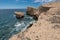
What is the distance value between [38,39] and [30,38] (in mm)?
293

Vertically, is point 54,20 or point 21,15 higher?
point 54,20

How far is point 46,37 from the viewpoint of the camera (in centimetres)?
525

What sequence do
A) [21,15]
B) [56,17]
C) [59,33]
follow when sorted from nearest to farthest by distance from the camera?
[59,33]
[56,17]
[21,15]

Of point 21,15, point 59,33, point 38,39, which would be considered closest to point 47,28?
point 59,33

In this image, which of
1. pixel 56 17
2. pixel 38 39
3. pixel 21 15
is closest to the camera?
pixel 38 39

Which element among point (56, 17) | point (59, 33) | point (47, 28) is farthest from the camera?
point (56, 17)

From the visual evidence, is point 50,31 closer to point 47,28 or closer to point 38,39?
point 47,28

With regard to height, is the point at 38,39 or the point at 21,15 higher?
the point at 38,39

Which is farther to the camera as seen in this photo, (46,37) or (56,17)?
(56,17)

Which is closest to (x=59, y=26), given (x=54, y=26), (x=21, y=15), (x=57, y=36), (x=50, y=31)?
(x=54, y=26)

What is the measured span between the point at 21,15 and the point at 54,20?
29.6 metres

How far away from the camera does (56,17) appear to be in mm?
7156

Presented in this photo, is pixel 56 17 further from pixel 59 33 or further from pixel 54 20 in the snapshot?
pixel 59 33

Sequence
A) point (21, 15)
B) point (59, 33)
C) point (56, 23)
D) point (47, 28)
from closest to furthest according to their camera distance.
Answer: point (59, 33) → point (47, 28) → point (56, 23) → point (21, 15)
